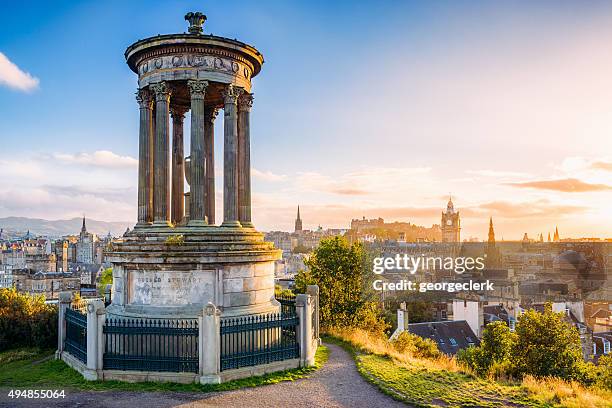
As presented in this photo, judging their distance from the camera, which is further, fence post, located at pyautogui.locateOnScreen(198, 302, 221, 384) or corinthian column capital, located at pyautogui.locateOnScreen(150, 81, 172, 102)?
corinthian column capital, located at pyautogui.locateOnScreen(150, 81, 172, 102)

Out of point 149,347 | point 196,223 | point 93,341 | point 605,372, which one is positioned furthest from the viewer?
point 605,372

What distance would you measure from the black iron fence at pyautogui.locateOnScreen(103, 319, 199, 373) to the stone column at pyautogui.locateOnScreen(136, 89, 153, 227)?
502 centimetres

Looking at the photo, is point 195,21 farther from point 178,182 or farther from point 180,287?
point 180,287

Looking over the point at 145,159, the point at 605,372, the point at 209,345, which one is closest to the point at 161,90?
the point at 145,159

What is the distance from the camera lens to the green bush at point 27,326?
21.8m

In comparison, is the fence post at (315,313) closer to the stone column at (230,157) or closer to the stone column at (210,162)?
the stone column at (230,157)

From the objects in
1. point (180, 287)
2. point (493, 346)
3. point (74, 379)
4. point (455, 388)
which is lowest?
point (493, 346)

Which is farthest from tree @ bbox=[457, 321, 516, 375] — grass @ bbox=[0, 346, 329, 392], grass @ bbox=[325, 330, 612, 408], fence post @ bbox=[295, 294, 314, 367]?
fence post @ bbox=[295, 294, 314, 367]

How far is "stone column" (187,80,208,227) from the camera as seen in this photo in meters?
19.1

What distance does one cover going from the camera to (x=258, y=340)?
17047 mm

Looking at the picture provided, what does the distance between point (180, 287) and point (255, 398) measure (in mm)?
5003

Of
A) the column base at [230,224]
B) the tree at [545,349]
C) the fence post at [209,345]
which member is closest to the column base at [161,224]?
the column base at [230,224]

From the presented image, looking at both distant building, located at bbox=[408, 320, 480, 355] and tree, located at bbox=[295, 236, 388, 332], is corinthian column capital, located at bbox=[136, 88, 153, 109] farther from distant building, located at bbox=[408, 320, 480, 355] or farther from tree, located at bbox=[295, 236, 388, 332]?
distant building, located at bbox=[408, 320, 480, 355]

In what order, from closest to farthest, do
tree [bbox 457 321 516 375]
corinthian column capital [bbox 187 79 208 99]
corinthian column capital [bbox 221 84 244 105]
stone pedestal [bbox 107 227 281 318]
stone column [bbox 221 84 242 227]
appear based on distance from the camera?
stone pedestal [bbox 107 227 281 318]
corinthian column capital [bbox 187 79 208 99]
stone column [bbox 221 84 242 227]
corinthian column capital [bbox 221 84 244 105]
tree [bbox 457 321 516 375]
